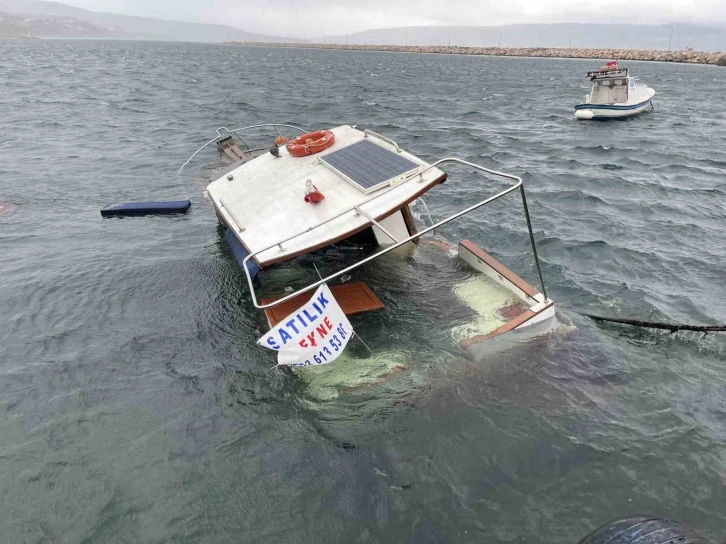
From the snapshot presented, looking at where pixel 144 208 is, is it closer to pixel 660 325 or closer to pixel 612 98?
pixel 660 325

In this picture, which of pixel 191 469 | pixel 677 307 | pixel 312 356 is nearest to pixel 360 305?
pixel 312 356

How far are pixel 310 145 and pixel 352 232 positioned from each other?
5787mm

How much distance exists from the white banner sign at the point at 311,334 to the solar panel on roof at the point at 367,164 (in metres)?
3.85

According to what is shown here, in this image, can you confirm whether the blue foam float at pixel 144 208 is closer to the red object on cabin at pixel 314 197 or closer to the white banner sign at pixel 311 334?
the red object on cabin at pixel 314 197

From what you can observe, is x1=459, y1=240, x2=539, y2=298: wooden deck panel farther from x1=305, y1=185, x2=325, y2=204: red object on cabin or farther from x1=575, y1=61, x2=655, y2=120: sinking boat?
x1=575, y1=61, x2=655, y2=120: sinking boat

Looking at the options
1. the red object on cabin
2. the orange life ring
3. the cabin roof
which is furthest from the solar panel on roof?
the red object on cabin

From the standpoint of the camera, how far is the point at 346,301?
1186 cm

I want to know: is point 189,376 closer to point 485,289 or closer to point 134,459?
point 134,459

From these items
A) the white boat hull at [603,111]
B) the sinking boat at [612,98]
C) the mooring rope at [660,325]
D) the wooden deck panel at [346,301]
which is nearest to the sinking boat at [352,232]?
the wooden deck panel at [346,301]

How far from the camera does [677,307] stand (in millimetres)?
12719

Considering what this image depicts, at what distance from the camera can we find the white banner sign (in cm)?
812

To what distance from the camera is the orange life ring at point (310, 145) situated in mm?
14484

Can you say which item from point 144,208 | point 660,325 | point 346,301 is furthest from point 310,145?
point 660,325

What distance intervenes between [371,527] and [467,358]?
14.0ft
